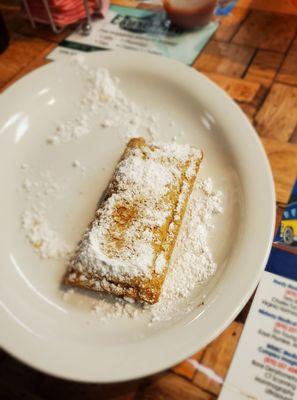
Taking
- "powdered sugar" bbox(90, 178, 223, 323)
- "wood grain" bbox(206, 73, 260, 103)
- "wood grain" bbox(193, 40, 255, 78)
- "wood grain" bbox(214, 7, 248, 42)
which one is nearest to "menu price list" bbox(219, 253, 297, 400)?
"powdered sugar" bbox(90, 178, 223, 323)

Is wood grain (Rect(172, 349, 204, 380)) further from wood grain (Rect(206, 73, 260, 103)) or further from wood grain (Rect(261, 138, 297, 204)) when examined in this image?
wood grain (Rect(206, 73, 260, 103))

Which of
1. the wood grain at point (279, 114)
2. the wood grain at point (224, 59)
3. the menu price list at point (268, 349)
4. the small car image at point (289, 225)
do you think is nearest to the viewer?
the menu price list at point (268, 349)

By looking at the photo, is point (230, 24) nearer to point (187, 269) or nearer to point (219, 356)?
point (187, 269)

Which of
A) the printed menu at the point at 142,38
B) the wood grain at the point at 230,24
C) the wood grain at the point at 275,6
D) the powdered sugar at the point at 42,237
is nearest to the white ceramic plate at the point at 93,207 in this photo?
the powdered sugar at the point at 42,237

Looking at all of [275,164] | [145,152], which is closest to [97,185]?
[145,152]

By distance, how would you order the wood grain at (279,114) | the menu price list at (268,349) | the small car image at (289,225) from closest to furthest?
the menu price list at (268,349) → the small car image at (289,225) → the wood grain at (279,114)

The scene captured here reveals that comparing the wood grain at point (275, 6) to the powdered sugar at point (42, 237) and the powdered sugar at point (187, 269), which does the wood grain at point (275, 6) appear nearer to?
the powdered sugar at point (187, 269)
